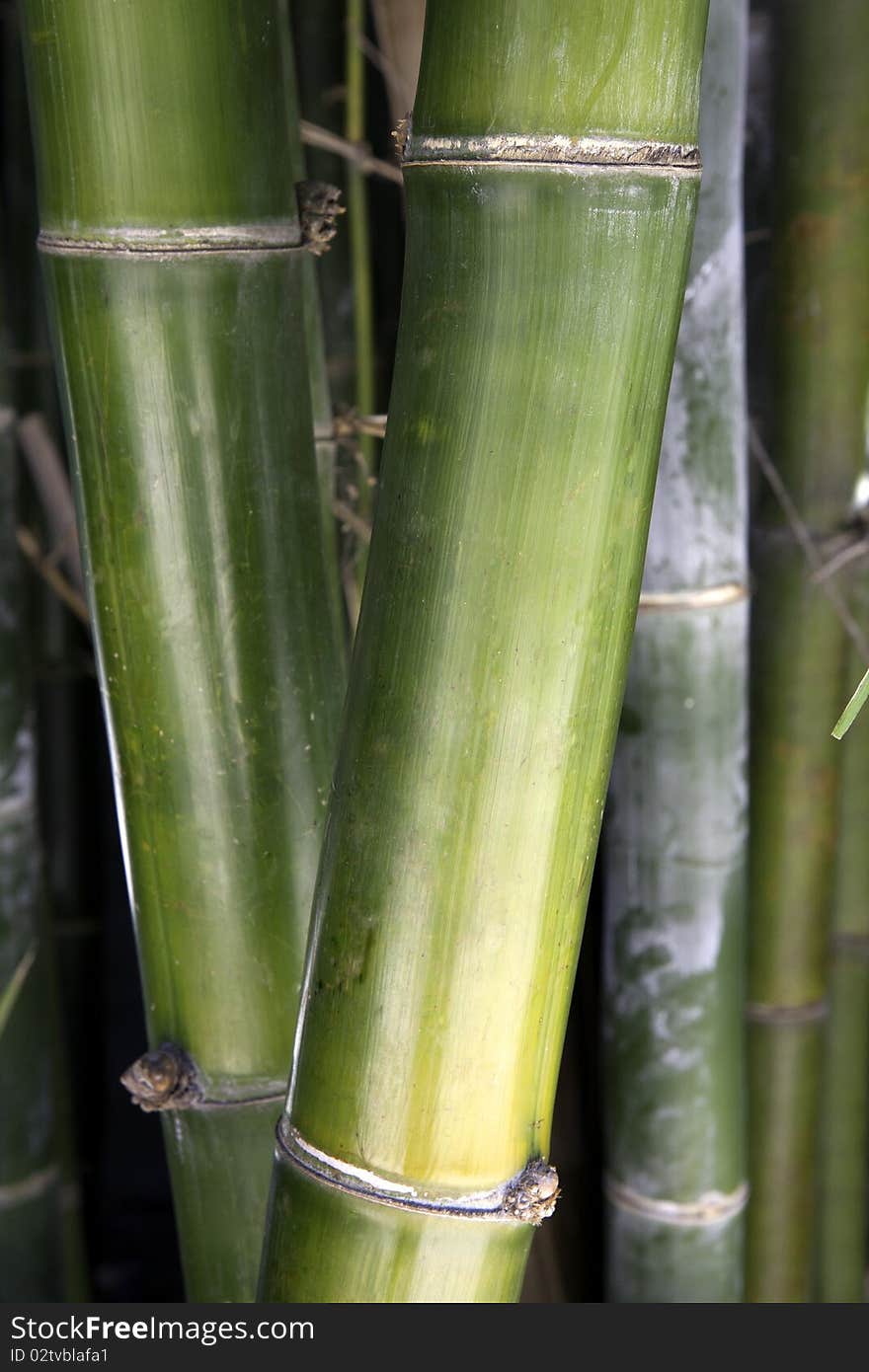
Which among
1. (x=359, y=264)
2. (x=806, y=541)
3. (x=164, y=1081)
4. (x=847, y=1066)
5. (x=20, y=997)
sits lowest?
(x=847, y=1066)

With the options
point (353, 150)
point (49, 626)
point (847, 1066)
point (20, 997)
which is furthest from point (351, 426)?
point (847, 1066)

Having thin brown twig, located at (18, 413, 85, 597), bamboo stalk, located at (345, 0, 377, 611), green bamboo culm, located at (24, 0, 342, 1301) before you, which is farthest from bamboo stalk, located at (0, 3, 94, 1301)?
green bamboo culm, located at (24, 0, 342, 1301)

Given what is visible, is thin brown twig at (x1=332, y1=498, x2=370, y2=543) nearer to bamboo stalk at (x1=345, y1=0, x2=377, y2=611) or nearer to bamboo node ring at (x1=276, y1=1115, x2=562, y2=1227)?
bamboo stalk at (x1=345, y1=0, x2=377, y2=611)

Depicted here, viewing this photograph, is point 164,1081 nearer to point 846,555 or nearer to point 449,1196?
point 449,1196

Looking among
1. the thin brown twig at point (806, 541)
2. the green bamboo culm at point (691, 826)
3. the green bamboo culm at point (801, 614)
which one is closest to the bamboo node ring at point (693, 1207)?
the green bamboo culm at point (691, 826)

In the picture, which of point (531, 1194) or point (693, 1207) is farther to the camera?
point (693, 1207)

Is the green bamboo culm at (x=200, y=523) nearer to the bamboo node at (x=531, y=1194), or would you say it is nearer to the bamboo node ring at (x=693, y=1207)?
the bamboo node at (x=531, y=1194)

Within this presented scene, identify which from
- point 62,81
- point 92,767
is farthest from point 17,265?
point 62,81
